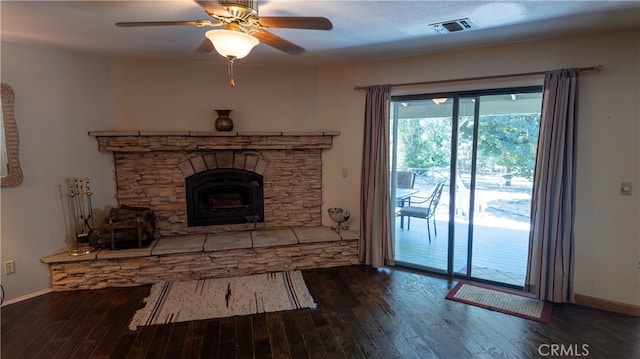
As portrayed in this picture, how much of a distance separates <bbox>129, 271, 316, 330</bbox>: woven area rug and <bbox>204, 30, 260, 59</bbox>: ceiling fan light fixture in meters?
2.14

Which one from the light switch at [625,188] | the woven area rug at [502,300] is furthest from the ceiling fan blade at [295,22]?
the light switch at [625,188]

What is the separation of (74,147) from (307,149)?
2.54 metres

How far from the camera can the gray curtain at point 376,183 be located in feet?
12.1

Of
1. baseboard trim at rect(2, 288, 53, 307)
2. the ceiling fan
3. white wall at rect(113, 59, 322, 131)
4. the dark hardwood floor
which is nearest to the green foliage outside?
white wall at rect(113, 59, 322, 131)

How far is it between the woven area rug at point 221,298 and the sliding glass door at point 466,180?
1.41 meters

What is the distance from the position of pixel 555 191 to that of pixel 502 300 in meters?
1.10

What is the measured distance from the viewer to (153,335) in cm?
252

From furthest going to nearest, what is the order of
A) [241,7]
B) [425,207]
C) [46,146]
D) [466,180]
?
[425,207] < [466,180] < [46,146] < [241,7]

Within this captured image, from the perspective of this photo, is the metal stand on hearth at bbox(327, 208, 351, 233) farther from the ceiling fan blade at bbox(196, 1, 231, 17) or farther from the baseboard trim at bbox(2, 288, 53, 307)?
the baseboard trim at bbox(2, 288, 53, 307)

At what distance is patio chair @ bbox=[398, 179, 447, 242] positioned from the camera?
3672 millimetres

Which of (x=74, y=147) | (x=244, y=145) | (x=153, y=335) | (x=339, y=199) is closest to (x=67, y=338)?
(x=153, y=335)

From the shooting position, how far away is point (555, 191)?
2.93 m

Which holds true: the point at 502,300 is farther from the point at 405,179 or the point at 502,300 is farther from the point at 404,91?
the point at 404,91

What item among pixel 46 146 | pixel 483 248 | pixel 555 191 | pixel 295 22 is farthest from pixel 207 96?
pixel 555 191
